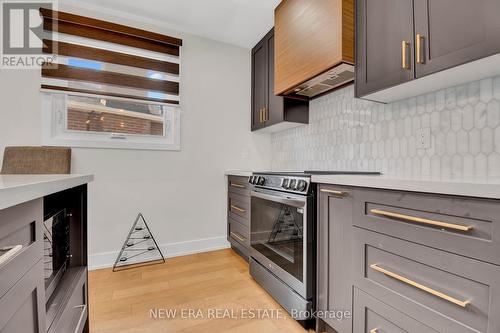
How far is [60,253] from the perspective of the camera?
1258mm

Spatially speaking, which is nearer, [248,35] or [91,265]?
[91,265]

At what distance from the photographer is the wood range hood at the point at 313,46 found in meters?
1.60

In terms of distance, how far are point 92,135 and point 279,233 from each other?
2.01 metres

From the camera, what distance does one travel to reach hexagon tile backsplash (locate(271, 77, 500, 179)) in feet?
4.31

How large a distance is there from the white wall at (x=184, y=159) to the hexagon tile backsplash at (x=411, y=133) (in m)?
1.05

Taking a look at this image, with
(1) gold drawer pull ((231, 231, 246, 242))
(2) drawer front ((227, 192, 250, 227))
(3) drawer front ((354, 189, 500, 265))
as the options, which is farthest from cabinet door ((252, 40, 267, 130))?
(3) drawer front ((354, 189, 500, 265))

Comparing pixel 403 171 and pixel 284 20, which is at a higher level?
pixel 284 20

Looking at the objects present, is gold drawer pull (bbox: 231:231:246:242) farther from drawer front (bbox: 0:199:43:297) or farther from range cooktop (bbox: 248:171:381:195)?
drawer front (bbox: 0:199:43:297)

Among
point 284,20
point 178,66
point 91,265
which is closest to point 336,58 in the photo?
point 284,20

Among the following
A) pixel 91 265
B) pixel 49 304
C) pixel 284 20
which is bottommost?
pixel 91 265

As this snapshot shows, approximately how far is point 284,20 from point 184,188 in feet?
6.39

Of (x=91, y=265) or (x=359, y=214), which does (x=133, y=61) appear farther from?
Answer: (x=359, y=214)

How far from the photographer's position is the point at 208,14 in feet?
8.24

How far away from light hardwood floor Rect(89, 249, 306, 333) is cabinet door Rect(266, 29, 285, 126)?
1525 mm
